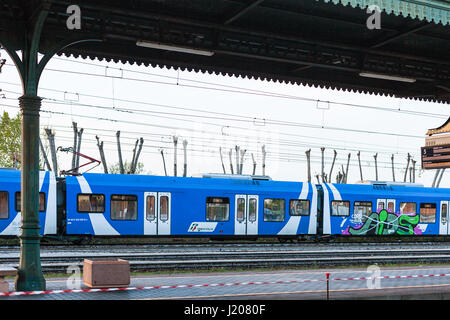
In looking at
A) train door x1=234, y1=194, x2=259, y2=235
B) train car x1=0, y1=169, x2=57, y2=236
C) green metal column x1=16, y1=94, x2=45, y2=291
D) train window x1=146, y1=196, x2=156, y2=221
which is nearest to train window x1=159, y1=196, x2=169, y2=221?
train window x1=146, y1=196, x2=156, y2=221

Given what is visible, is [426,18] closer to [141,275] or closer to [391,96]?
[391,96]

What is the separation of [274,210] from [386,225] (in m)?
6.37

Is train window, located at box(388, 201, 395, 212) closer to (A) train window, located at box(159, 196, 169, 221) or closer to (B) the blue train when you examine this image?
(B) the blue train

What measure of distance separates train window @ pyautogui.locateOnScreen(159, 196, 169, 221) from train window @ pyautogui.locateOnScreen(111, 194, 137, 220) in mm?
1052

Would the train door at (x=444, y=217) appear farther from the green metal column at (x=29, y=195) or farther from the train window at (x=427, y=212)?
the green metal column at (x=29, y=195)

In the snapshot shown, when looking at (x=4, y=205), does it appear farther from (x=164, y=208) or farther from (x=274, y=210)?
(x=274, y=210)

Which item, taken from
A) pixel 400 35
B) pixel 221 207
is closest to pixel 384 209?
pixel 221 207

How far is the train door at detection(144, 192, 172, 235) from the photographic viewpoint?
78.4 ft

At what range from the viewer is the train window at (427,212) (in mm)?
29719

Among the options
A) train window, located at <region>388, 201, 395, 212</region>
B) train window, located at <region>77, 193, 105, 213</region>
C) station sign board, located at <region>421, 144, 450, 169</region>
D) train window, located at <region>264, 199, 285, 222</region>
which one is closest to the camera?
train window, located at <region>77, 193, 105, 213</region>

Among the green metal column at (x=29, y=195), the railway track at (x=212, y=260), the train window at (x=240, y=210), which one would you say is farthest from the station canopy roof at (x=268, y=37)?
the train window at (x=240, y=210)

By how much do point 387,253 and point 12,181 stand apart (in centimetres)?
1425
